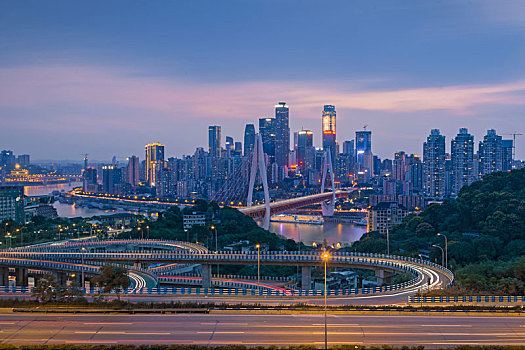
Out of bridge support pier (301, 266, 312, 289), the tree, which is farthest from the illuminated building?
the tree

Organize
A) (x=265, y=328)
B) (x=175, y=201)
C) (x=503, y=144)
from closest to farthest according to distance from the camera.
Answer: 1. (x=265, y=328)
2. (x=175, y=201)
3. (x=503, y=144)

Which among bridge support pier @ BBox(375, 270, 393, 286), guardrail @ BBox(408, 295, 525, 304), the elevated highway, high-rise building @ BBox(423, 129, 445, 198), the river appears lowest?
the river

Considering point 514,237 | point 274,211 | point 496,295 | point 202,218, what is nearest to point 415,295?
point 496,295

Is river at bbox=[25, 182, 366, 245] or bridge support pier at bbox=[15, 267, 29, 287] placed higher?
bridge support pier at bbox=[15, 267, 29, 287]

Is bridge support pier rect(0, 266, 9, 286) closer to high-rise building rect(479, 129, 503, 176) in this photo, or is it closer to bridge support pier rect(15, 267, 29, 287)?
bridge support pier rect(15, 267, 29, 287)

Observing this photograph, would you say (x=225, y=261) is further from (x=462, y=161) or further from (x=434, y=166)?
(x=434, y=166)

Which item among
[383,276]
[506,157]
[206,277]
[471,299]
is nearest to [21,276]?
[206,277]

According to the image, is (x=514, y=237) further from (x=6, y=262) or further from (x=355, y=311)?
(x=6, y=262)
